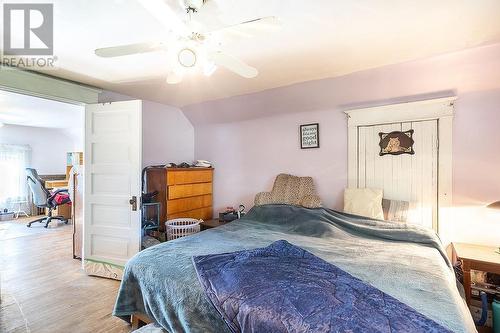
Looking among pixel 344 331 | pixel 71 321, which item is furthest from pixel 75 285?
pixel 344 331

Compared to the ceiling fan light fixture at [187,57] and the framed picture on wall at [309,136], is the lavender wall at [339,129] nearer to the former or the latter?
the framed picture on wall at [309,136]

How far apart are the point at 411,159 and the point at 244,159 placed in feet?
6.89

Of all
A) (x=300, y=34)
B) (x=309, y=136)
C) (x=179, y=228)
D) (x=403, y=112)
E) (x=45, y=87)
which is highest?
(x=300, y=34)

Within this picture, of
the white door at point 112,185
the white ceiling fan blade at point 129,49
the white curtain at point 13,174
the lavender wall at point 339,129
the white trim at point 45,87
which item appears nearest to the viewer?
the white ceiling fan blade at point 129,49

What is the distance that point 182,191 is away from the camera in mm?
3496

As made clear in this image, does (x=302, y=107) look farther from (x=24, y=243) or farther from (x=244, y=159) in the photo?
(x=24, y=243)

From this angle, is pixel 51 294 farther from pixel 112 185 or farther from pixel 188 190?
pixel 188 190

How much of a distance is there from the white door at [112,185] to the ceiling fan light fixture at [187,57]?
1.52 metres

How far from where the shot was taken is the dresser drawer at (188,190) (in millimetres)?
3330

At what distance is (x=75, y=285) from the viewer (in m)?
2.71

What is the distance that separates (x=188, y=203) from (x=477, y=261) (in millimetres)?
3096

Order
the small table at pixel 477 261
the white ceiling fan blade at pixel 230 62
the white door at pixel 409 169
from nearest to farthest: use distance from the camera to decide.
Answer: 1. the white ceiling fan blade at pixel 230 62
2. the small table at pixel 477 261
3. the white door at pixel 409 169

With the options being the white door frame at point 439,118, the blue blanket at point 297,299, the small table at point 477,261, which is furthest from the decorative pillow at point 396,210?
the blue blanket at point 297,299

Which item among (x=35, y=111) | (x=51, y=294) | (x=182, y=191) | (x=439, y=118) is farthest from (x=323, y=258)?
(x=35, y=111)
